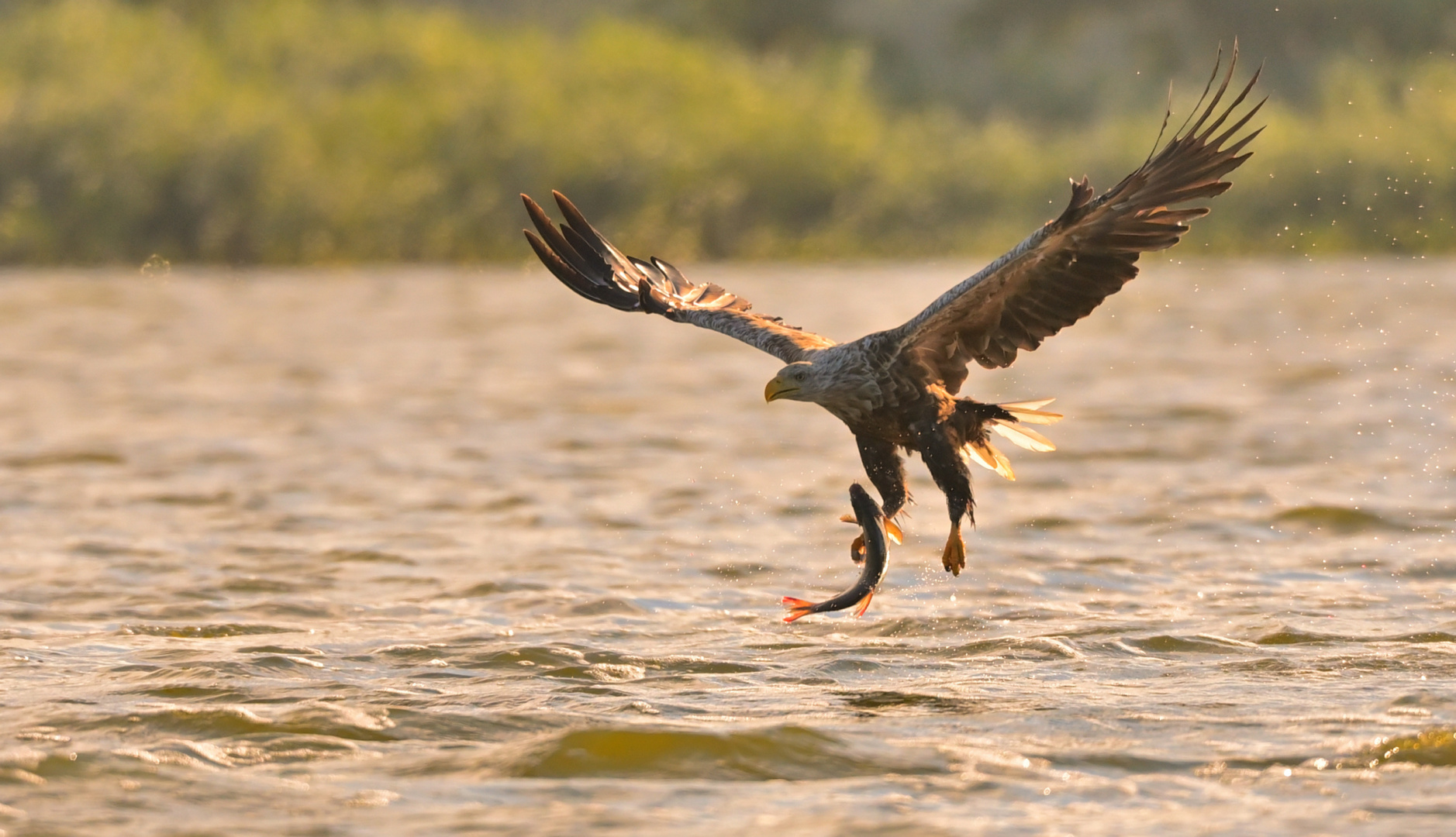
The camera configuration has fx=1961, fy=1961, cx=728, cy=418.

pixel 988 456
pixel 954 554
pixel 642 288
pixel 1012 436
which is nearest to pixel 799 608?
pixel 954 554

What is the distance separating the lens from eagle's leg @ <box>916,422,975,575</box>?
6.86 m

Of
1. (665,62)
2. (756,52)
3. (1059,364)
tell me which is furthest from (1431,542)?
(756,52)

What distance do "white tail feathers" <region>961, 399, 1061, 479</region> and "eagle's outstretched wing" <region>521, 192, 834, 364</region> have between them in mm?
728

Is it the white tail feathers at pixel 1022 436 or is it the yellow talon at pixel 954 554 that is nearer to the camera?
the yellow talon at pixel 954 554

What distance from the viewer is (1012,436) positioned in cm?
727

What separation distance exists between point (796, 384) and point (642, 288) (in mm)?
1107

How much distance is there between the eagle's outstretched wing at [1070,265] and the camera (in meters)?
6.41

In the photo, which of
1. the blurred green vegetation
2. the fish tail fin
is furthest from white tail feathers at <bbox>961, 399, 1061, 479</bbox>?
the blurred green vegetation

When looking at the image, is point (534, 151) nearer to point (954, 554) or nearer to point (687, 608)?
point (687, 608)

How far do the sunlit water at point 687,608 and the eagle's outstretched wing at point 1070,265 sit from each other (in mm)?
1088

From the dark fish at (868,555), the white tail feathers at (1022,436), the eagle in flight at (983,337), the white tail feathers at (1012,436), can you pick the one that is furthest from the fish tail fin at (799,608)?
the white tail feathers at (1022,436)

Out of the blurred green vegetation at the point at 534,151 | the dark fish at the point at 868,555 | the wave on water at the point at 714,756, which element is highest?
the blurred green vegetation at the point at 534,151

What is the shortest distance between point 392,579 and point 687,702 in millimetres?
2759

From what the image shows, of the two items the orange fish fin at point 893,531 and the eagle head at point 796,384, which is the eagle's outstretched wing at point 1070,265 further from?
the orange fish fin at point 893,531
